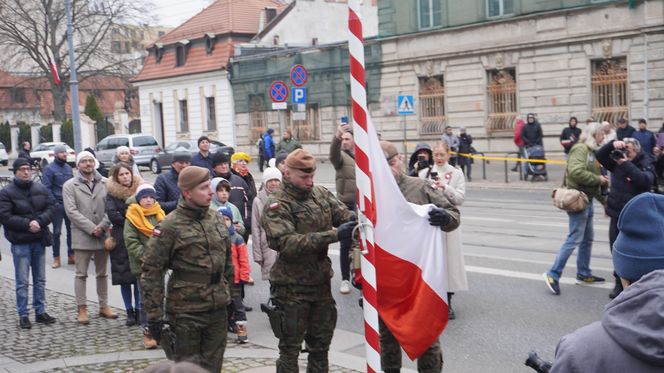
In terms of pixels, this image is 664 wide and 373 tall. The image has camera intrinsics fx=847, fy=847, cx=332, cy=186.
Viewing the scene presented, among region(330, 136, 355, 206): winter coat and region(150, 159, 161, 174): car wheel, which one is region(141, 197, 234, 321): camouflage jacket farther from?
region(150, 159, 161, 174): car wheel

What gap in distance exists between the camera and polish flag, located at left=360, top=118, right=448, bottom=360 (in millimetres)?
5523

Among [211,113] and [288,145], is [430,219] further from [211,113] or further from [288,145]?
[211,113]

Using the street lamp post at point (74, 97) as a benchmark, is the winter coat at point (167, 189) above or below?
below

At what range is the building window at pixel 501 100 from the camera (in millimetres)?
30891

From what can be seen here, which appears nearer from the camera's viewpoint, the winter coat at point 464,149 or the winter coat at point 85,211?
the winter coat at point 85,211

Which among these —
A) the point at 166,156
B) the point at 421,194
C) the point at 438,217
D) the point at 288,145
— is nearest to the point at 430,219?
the point at 438,217

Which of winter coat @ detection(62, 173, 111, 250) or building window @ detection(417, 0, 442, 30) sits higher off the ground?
building window @ detection(417, 0, 442, 30)

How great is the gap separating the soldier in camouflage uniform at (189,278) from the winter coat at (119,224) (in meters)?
3.04

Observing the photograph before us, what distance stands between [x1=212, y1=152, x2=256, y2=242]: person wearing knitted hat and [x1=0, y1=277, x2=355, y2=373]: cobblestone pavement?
1788 millimetres

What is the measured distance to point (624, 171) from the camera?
8.50 metres

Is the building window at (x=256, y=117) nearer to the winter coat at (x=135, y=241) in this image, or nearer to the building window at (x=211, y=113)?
the building window at (x=211, y=113)

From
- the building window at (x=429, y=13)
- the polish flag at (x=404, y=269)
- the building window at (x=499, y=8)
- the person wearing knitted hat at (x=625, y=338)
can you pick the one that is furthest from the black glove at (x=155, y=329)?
the building window at (x=429, y=13)

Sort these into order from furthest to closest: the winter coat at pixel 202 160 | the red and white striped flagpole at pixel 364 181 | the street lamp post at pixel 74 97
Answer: the street lamp post at pixel 74 97 → the winter coat at pixel 202 160 → the red and white striped flagpole at pixel 364 181

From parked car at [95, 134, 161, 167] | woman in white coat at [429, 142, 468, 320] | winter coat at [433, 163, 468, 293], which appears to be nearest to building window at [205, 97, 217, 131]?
parked car at [95, 134, 161, 167]
